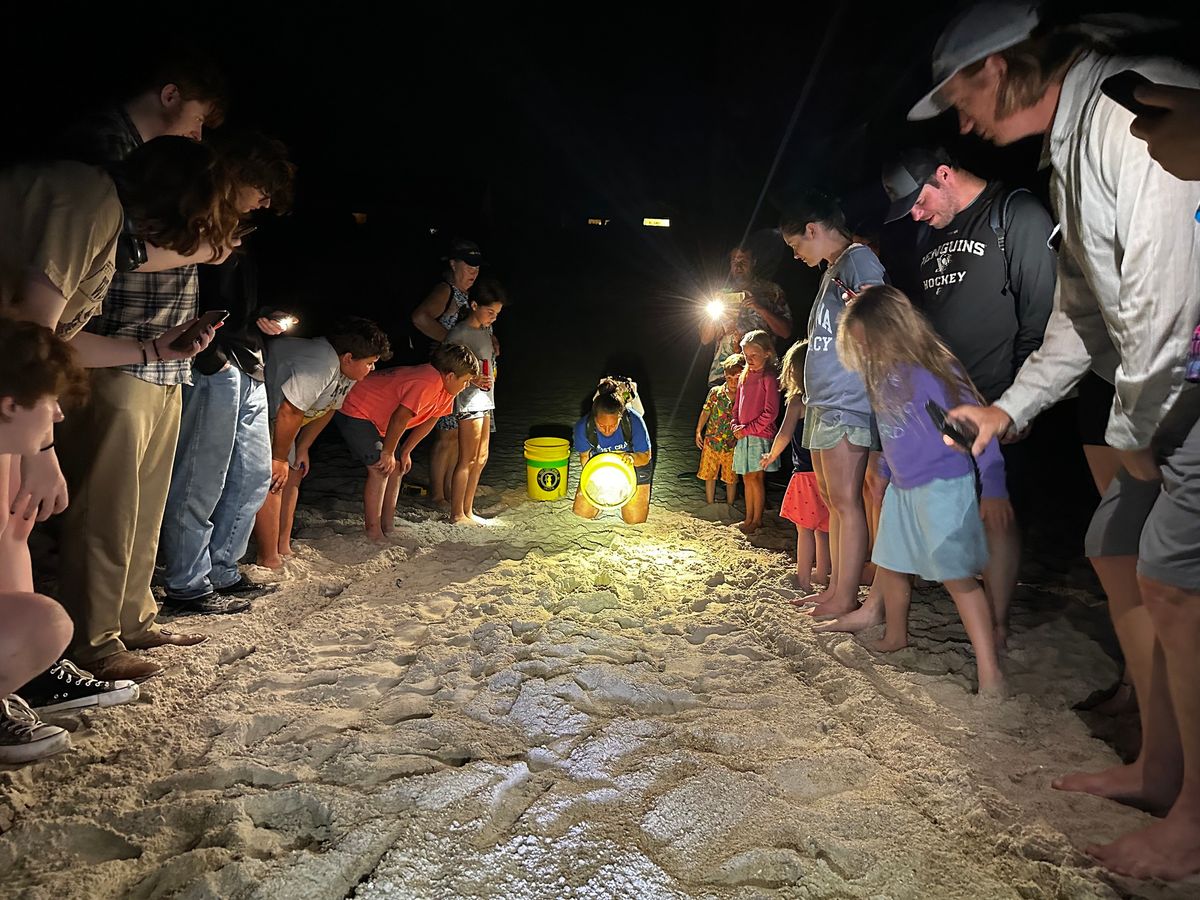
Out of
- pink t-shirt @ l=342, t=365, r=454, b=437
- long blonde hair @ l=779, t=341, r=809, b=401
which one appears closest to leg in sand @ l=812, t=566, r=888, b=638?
long blonde hair @ l=779, t=341, r=809, b=401

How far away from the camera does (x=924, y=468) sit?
274cm

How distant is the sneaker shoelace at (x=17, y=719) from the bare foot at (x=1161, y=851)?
2967mm

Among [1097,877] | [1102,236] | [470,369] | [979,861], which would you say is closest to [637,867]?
[979,861]

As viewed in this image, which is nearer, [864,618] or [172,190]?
[172,190]

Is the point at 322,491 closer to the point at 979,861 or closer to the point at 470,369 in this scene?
the point at 470,369

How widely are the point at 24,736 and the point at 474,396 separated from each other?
9.87 ft

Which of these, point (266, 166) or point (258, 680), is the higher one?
point (266, 166)

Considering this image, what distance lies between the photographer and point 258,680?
8.96 feet

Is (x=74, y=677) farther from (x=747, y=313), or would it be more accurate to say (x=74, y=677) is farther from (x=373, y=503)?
(x=747, y=313)

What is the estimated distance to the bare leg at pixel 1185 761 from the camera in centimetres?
172

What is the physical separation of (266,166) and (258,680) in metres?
2.00

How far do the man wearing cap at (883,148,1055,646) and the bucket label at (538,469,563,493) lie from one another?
9.68 ft

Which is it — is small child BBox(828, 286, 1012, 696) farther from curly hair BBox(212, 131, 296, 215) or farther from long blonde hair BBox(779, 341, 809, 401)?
curly hair BBox(212, 131, 296, 215)

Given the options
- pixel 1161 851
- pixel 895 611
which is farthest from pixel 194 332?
pixel 1161 851
